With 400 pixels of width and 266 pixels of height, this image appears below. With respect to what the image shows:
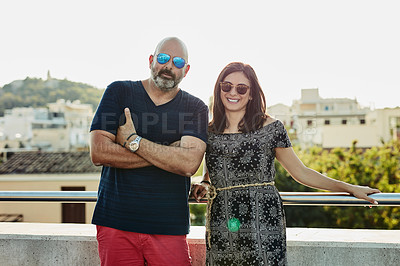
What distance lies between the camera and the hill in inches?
3039

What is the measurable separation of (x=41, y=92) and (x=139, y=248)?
84.3 m

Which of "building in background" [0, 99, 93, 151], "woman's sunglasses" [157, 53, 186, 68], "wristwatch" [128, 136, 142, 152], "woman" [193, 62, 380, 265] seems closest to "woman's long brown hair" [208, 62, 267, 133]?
"woman" [193, 62, 380, 265]

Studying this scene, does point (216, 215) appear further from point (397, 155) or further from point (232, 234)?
point (397, 155)

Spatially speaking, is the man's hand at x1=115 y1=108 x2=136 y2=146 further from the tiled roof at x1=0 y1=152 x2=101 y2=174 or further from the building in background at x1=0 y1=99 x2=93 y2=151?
the building in background at x1=0 y1=99 x2=93 y2=151

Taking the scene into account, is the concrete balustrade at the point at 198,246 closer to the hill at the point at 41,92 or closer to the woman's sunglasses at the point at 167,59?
the woman's sunglasses at the point at 167,59

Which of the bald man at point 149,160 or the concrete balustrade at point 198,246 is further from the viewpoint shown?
the concrete balustrade at point 198,246

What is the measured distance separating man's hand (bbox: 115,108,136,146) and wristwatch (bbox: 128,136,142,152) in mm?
47

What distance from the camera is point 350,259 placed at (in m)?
2.37

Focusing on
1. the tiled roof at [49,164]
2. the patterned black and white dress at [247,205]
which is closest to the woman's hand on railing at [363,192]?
the patterned black and white dress at [247,205]

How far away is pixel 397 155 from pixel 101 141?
25607 mm

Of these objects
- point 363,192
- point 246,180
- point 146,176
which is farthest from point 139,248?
point 363,192

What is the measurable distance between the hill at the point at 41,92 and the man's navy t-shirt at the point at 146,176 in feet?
247

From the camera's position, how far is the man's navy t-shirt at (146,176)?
2107 mm

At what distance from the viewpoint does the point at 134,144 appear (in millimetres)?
2156
